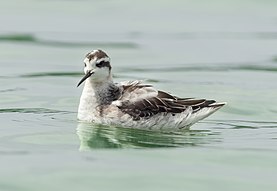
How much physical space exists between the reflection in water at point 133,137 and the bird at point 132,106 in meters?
0.10

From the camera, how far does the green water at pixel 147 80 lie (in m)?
11.9

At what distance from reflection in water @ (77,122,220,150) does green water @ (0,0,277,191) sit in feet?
0.04

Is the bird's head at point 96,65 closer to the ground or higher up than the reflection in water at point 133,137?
higher up

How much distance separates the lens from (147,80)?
1861 centimetres

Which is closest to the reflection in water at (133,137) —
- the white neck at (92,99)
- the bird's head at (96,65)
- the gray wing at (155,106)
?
the white neck at (92,99)

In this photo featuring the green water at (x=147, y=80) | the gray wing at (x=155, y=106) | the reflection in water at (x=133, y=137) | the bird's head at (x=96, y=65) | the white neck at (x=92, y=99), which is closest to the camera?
the green water at (x=147, y=80)

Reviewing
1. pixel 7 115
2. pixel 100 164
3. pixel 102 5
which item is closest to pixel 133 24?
pixel 102 5

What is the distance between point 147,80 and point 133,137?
467cm

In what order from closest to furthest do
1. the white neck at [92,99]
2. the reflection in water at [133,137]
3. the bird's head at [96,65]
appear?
1. the reflection in water at [133,137]
2. the bird's head at [96,65]
3. the white neck at [92,99]

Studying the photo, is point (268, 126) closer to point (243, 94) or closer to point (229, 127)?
point (229, 127)

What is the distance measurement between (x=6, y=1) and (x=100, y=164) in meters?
13.6

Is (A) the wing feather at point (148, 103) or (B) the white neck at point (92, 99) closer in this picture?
(A) the wing feather at point (148, 103)

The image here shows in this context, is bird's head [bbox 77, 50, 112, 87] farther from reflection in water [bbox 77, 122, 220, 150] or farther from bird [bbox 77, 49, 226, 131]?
reflection in water [bbox 77, 122, 220, 150]

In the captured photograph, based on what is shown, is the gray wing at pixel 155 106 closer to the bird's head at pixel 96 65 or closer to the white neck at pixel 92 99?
the white neck at pixel 92 99
